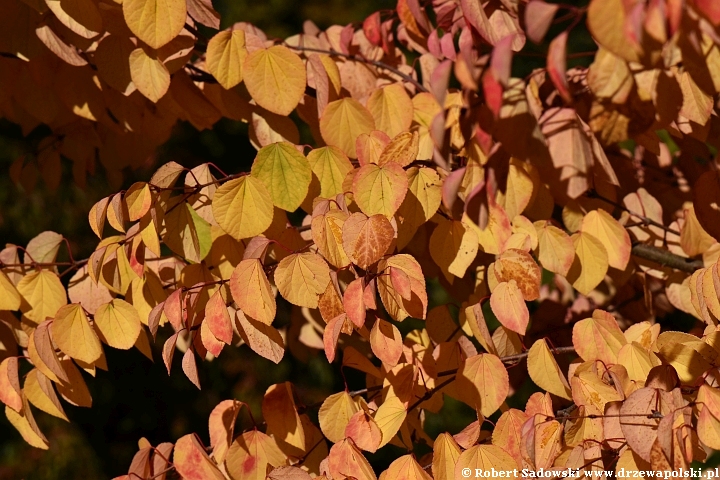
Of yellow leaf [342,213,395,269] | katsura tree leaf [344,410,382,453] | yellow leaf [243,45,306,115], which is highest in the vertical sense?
yellow leaf [243,45,306,115]

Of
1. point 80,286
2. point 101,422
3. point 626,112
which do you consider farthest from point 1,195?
point 626,112

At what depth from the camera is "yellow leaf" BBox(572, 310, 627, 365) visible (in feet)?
3.44

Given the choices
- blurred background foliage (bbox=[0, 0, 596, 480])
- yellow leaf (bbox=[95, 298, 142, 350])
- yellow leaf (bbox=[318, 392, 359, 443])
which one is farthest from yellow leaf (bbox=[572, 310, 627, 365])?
blurred background foliage (bbox=[0, 0, 596, 480])

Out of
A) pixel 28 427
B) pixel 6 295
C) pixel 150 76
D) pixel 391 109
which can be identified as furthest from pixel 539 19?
pixel 28 427

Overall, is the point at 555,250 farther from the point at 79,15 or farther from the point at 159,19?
the point at 79,15

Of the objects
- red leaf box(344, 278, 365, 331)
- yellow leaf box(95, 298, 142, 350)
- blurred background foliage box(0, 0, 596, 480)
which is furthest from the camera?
blurred background foliage box(0, 0, 596, 480)

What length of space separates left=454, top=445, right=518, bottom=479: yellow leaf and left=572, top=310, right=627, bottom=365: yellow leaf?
21 cm

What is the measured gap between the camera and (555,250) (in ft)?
3.63

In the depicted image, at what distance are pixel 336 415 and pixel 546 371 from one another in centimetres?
30

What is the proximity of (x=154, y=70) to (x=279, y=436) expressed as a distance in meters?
0.59

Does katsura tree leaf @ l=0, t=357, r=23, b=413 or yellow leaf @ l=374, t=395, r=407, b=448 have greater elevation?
katsura tree leaf @ l=0, t=357, r=23, b=413

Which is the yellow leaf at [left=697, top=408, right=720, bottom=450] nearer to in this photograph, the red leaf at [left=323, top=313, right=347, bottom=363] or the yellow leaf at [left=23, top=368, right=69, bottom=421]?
the red leaf at [left=323, top=313, right=347, bottom=363]

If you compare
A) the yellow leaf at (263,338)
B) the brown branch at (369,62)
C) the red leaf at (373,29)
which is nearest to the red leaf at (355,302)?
the yellow leaf at (263,338)

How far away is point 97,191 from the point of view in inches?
126
